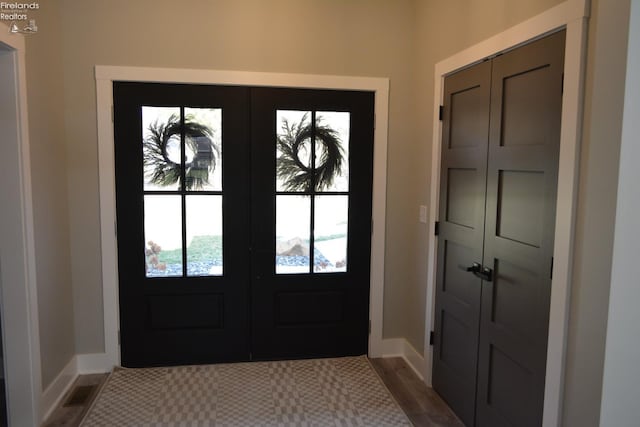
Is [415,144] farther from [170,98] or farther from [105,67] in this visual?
[105,67]

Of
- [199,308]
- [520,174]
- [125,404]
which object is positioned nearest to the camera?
[520,174]

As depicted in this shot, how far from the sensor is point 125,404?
280cm

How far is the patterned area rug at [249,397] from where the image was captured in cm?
265

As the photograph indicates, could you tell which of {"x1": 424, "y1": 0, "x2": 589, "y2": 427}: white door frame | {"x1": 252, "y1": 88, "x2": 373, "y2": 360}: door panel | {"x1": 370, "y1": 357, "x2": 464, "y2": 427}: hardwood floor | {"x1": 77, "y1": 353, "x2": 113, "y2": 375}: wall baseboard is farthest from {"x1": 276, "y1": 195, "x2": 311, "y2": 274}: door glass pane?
{"x1": 424, "y1": 0, "x2": 589, "y2": 427}: white door frame

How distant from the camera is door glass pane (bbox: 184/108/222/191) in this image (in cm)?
313

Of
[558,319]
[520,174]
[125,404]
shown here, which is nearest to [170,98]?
[125,404]

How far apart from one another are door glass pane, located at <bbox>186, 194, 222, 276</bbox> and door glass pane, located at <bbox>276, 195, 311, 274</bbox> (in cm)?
43

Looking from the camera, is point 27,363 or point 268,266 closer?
point 27,363

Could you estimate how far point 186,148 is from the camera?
3137 millimetres

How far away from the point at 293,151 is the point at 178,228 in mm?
980

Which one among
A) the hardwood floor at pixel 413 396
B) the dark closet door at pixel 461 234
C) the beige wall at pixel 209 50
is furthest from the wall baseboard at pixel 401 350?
the beige wall at pixel 209 50

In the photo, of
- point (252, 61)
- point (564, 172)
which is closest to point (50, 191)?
point (252, 61)

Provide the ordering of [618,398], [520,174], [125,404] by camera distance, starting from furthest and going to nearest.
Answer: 1. [125,404]
2. [520,174]
3. [618,398]

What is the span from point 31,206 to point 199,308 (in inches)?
50.8
